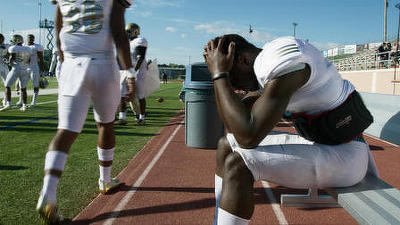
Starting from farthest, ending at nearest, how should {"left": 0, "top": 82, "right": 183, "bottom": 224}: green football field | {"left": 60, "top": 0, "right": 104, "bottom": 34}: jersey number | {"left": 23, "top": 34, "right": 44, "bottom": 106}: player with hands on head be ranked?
{"left": 23, "top": 34, "right": 44, "bottom": 106}: player with hands on head
{"left": 0, "top": 82, "right": 183, "bottom": 224}: green football field
{"left": 60, "top": 0, "right": 104, "bottom": 34}: jersey number

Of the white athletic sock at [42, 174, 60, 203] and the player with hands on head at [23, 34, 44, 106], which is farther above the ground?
the player with hands on head at [23, 34, 44, 106]

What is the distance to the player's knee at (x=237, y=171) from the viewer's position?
6.04 feet

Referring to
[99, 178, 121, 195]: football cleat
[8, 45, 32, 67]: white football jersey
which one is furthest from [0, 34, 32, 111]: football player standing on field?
[99, 178, 121, 195]: football cleat

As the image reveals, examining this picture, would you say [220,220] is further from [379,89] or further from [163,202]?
[379,89]

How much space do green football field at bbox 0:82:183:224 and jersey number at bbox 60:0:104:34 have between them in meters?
1.71

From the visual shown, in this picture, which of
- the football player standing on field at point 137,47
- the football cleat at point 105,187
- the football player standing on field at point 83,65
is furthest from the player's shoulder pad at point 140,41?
the football cleat at point 105,187

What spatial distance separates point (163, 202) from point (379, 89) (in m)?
21.2

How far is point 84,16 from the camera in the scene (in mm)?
2895

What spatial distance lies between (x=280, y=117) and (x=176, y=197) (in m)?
2.18

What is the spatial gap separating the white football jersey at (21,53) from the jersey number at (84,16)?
28.9 ft

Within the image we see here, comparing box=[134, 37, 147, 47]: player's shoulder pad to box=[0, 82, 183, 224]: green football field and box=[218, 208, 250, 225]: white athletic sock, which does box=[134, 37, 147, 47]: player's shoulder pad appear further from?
box=[218, 208, 250, 225]: white athletic sock

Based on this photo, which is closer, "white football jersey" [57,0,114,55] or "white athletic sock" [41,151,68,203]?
"white athletic sock" [41,151,68,203]

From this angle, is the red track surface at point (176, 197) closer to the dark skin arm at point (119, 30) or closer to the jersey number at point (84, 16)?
the dark skin arm at point (119, 30)

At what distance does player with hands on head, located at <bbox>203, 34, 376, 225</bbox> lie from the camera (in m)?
1.77
